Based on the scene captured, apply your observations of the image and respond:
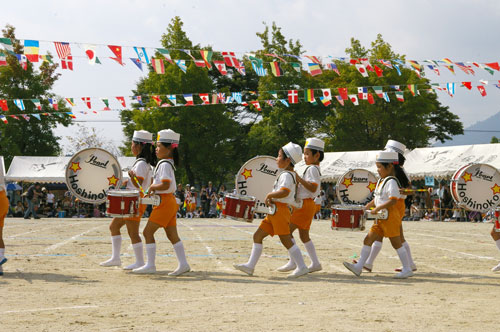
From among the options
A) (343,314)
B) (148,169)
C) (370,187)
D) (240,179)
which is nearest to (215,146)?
(370,187)

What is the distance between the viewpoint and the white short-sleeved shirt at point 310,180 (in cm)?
Answer: 914

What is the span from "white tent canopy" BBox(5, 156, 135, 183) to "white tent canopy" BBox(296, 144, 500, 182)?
36.6 ft

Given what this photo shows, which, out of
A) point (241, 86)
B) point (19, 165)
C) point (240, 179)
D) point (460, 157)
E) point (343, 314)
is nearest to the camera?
point (343, 314)

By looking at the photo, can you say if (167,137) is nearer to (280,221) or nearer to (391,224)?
(280,221)

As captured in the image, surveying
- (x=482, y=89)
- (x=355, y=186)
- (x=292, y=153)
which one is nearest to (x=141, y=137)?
(x=292, y=153)

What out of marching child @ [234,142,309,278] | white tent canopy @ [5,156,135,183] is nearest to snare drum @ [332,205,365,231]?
marching child @ [234,142,309,278]

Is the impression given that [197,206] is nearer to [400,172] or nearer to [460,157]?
[460,157]

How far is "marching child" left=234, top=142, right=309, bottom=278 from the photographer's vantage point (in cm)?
880

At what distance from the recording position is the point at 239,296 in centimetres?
728

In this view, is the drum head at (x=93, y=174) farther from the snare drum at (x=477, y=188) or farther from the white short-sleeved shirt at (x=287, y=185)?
the snare drum at (x=477, y=188)

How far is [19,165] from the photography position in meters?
39.3

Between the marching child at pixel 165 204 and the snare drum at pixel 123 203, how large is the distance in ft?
0.78

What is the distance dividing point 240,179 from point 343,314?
6.83 meters

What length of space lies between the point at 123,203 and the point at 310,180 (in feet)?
8.06
